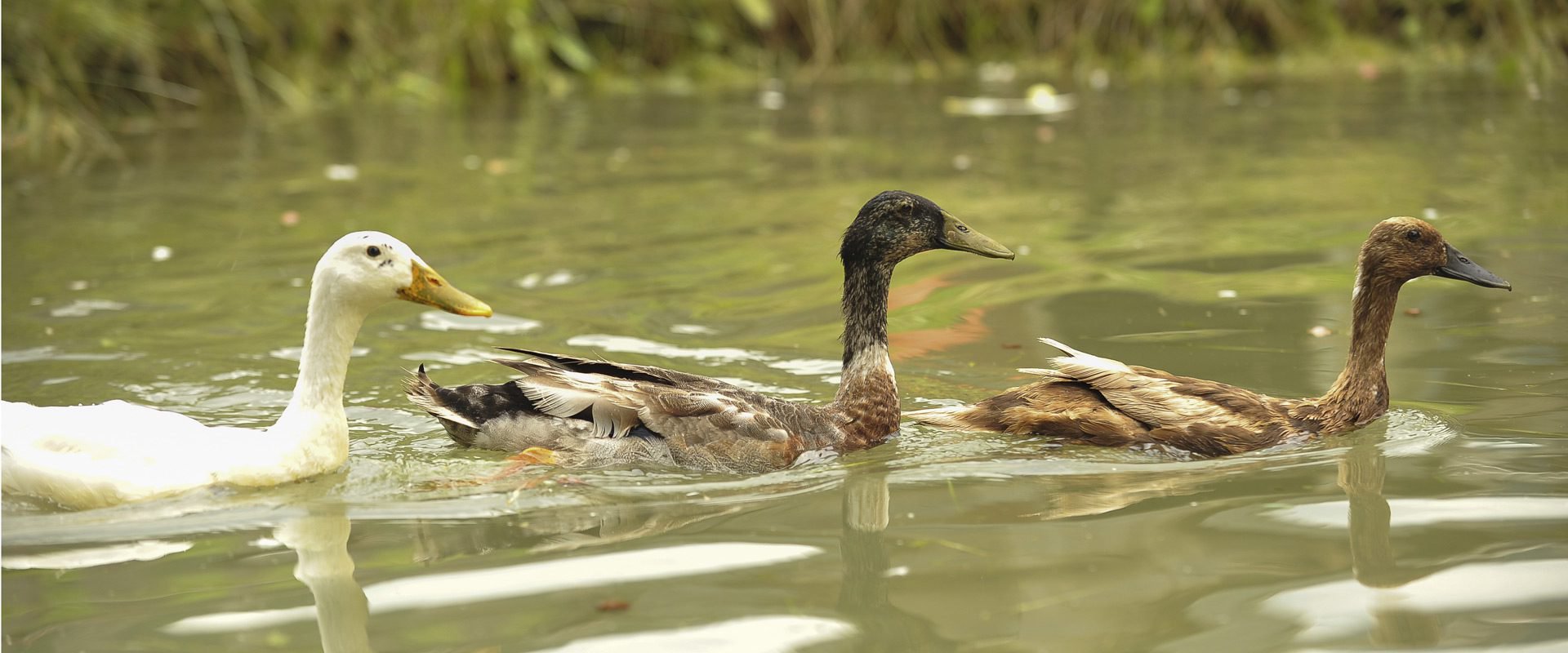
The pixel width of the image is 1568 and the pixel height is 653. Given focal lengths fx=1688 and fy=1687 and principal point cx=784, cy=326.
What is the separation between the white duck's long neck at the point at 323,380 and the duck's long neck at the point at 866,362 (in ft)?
5.85

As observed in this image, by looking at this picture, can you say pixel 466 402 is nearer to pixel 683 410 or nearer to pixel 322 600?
pixel 683 410

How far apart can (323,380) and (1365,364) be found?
12.1 ft

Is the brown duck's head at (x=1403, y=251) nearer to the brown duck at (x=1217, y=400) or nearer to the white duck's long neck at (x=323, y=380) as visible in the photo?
the brown duck at (x=1217, y=400)

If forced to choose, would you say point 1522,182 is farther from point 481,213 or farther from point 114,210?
point 114,210

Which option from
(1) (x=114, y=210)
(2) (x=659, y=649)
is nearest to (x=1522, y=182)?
(2) (x=659, y=649)

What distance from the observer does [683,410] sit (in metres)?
5.90

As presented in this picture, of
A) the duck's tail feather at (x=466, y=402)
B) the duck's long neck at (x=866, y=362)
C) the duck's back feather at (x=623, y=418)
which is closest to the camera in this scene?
the duck's back feather at (x=623, y=418)

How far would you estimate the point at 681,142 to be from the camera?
13.9 metres

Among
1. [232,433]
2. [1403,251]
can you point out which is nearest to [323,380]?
[232,433]

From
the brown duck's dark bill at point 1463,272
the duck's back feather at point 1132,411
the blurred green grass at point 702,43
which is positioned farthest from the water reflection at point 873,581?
the blurred green grass at point 702,43

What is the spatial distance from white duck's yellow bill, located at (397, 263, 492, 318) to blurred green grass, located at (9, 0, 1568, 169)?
9213 millimetres

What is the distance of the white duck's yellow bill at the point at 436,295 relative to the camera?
5758mm

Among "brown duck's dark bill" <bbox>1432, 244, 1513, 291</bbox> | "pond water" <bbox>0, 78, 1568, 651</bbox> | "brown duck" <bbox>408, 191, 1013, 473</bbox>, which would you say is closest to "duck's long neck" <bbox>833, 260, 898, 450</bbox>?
"brown duck" <bbox>408, 191, 1013, 473</bbox>

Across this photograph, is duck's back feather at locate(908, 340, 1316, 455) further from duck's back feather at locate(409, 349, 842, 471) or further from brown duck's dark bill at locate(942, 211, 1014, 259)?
duck's back feather at locate(409, 349, 842, 471)
